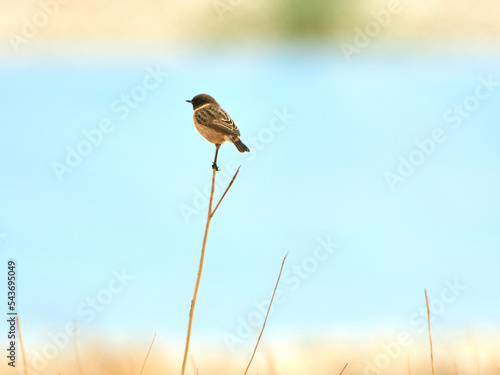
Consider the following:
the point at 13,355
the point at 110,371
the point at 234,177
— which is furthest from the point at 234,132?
the point at 13,355

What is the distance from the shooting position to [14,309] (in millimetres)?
4273

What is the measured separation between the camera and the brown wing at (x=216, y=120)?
488cm

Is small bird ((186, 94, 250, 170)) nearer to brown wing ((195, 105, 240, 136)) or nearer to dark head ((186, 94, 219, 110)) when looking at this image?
brown wing ((195, 105, 240, 136))

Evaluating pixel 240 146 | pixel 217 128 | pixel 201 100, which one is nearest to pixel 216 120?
pixel 217 128

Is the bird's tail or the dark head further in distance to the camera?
the dark head

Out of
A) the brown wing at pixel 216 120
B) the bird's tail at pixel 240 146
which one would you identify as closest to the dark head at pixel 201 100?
the brown wing at pixel 216 120

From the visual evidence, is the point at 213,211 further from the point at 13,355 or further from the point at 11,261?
the point at 11,261

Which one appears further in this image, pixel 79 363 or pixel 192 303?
pixel 79 363

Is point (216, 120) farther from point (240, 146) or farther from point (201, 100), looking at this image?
point (201, 100)

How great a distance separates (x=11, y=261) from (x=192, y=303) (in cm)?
279

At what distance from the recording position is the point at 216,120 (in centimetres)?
496

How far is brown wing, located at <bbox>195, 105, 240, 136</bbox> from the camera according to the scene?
16.0 ft

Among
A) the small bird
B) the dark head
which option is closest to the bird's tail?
the small bird

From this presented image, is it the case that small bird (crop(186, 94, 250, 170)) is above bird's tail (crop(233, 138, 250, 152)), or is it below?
above
